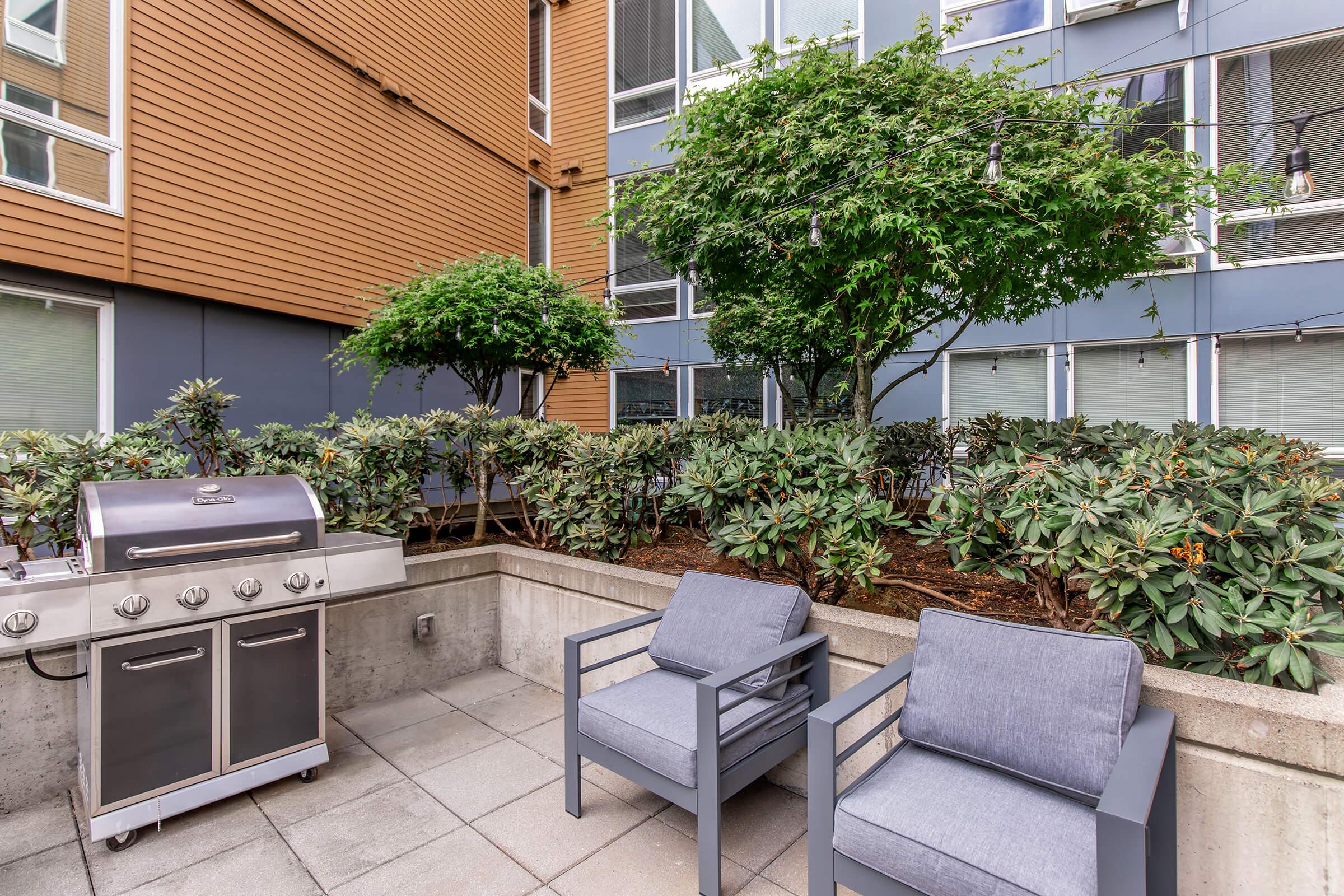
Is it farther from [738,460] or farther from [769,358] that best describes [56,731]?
[769,358]

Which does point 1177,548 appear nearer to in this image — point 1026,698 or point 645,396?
point 1026,698

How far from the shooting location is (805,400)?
30.1ft

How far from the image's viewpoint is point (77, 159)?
5.36m

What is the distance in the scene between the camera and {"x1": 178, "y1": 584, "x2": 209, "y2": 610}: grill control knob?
2.34 m

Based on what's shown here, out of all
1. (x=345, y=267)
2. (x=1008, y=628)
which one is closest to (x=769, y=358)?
(x=345, y=267)

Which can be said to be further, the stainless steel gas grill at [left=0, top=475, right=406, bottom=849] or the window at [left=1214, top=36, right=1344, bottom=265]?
the window at [left=1214, top=36, right=1344, bottom=265]

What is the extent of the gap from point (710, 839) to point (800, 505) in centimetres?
139

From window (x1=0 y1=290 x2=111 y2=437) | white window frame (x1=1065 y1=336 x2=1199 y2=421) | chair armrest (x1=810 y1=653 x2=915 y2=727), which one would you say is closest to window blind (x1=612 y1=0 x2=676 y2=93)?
white window frame (x1=1065 y1=336 x2=1199 y2=421)

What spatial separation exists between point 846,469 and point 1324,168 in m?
8.09

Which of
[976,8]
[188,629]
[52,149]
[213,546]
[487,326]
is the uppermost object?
[976,8]

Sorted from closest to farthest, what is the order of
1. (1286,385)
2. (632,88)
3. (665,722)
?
1. (665,722)
2. (1286,385)
3. (632,88)

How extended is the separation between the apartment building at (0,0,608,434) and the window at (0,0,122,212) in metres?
0.01

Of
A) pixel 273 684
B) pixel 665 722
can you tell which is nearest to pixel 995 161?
pixel 665 722

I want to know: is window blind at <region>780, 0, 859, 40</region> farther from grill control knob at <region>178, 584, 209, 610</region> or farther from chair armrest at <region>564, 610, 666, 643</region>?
grill control knob at <region>178, 584, 209, 610</region>
